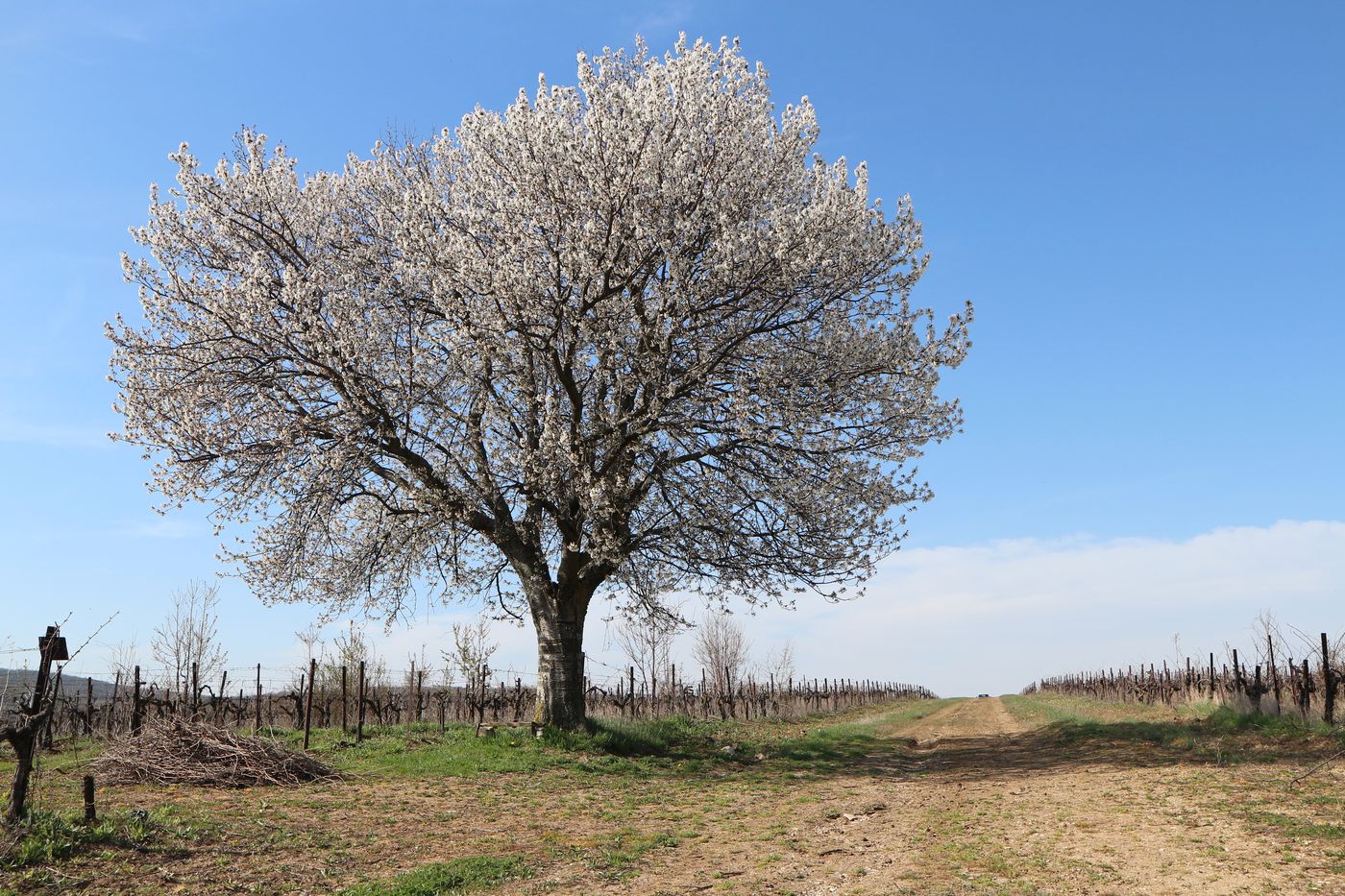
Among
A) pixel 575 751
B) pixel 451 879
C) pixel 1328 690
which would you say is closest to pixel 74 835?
pixel 451 879

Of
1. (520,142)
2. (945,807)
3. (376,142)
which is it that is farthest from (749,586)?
(376,142)

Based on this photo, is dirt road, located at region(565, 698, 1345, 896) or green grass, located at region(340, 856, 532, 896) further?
dirt road, located at region(565, 698, 1345, 896)

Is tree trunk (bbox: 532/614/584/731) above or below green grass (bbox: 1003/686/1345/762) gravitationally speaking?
above

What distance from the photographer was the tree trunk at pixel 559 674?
21047 mm

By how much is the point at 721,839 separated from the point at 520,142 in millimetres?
15196

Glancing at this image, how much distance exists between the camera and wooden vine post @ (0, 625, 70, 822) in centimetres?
1019

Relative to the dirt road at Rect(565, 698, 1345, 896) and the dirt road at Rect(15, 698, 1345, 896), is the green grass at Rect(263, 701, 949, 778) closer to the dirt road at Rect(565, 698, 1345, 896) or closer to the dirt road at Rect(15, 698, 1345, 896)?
the dirt road at Rect(15, 698, 1345, 896)

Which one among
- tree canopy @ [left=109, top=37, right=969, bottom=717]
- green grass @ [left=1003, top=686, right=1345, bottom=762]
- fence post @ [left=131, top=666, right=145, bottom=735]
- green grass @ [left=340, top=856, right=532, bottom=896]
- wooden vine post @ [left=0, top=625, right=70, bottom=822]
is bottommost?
green grass @ [left=1003, top=686, right=1345, bottom=762]

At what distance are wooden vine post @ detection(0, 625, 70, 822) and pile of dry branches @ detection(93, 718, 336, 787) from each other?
4653mm

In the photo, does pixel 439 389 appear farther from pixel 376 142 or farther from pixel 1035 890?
pixel 1035 890

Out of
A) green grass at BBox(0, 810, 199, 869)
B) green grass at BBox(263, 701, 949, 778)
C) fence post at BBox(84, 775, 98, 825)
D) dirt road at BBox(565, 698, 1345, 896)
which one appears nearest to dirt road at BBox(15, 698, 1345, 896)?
dirt road at BBox(565, 698, 1345, 896)

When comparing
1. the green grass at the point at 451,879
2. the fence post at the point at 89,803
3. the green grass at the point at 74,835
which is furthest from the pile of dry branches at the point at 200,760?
the green grass at the point at 451,879

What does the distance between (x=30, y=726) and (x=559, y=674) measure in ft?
39.4

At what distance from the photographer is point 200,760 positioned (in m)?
15.6
